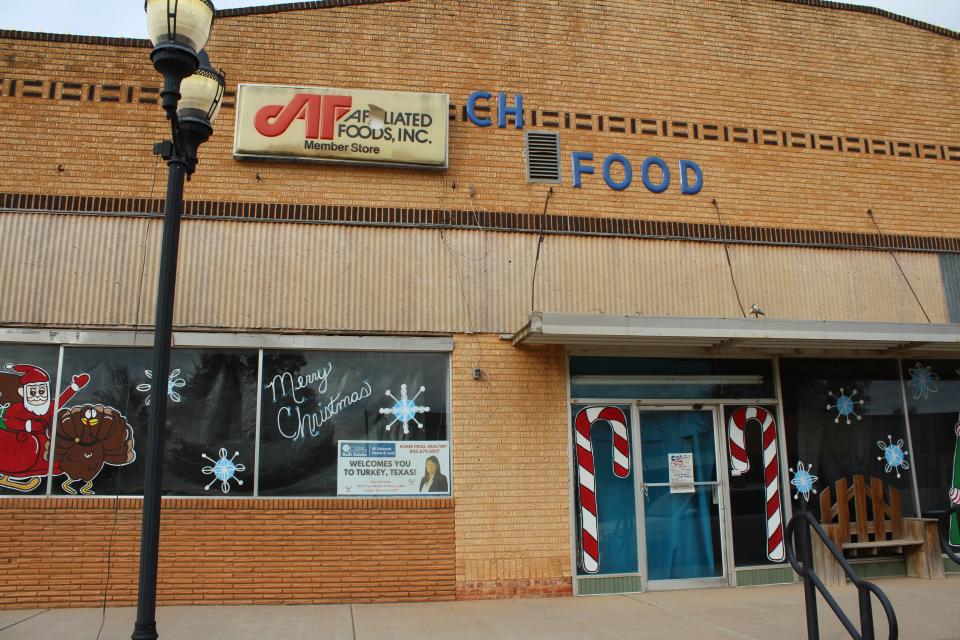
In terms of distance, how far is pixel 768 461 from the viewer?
405 inches

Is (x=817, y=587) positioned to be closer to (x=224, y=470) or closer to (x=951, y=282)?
(x=224, y=470)

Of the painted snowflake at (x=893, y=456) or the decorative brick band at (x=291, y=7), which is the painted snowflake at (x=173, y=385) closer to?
the decorative brick band at (x=291, y=7)

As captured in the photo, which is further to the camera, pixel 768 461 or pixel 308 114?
pixel 768 461

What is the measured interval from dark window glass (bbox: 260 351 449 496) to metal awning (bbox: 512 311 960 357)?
1.29m

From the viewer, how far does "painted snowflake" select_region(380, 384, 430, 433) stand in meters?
9.48

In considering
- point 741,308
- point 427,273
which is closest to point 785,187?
point 741,308

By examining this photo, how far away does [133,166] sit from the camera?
9.71m

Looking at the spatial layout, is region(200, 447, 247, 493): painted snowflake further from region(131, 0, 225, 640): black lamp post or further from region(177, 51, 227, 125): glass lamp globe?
region(177, 51, 227, 125): glass lamp globe

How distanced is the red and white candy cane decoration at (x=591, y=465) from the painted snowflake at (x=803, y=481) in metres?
2.28

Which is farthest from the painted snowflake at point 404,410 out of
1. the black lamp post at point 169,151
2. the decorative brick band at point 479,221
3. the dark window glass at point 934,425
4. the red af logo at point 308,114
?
the dark window glass at point 934,425

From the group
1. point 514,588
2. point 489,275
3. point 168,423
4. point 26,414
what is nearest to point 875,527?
point 514,588

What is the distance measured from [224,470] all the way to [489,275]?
390 centimetres

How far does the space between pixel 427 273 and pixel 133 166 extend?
12.5 ft

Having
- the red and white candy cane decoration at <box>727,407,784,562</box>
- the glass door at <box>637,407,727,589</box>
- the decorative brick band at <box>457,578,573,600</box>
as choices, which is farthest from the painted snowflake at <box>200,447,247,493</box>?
the red and white candy cane decoration at <box>727,407,784,562</box>
